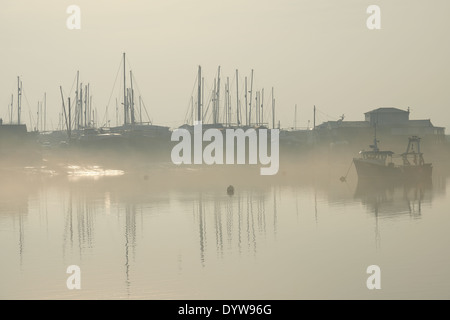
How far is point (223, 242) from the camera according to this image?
1549 inches

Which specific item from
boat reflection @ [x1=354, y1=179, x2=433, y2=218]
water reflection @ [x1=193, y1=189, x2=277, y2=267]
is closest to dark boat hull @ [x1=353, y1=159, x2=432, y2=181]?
boat reflection @ [x1=354, y1=179, x2=433, y2=218]

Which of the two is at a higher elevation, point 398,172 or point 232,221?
point 398,172

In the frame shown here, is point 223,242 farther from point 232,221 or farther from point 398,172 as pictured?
point 398,172

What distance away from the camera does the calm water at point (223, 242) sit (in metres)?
28.5

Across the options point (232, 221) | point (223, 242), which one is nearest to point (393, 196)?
point (232, 221)

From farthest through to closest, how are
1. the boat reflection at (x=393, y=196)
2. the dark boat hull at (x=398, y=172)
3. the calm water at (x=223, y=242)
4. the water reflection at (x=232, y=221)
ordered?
the dark boat hull at (x=398, y=172), the boat reflection at (x=393, y=196), the water reflection at (x=232, y=221), the calm water at (x=223, y=242)

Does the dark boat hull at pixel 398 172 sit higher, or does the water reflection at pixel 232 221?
the dark boat hull at pixel 398 172

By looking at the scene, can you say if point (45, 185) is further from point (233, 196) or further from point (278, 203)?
point (278, 203)

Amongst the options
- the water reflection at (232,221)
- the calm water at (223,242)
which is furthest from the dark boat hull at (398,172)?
the water reflection at (232,221)

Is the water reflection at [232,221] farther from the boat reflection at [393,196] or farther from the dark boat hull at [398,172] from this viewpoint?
the dark boat hull at [398,172]

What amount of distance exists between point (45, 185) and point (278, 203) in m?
29.6

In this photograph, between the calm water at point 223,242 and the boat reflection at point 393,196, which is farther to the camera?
the boat reflection at point 393,196

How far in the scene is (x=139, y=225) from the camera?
1804 inches

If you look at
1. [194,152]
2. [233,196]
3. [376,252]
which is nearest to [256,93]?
[194,152]
